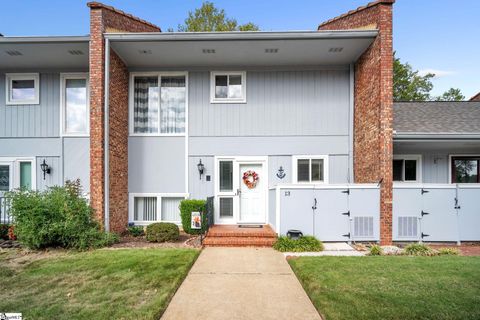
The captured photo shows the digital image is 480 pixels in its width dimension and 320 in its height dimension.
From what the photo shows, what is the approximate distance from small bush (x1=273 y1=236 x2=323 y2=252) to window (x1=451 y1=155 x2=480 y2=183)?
6.06 metres

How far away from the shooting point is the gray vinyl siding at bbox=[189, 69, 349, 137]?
8.80m

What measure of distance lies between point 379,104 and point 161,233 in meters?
6.91

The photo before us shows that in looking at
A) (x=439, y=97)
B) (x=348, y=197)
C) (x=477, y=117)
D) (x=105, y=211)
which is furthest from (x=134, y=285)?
(x=439, y=97)

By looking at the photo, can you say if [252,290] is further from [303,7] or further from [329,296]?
[303,7]

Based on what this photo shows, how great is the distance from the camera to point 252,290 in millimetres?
4309

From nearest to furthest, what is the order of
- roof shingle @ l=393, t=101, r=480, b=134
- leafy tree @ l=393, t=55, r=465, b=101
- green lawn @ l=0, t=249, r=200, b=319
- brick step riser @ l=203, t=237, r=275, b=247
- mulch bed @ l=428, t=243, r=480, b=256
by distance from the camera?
green lawn @ l=0, t=249, r=200, b=319
mulch bed @ l=428, t=243, r=480, b=256
brick step riser @ l=203, t=237, r=275, b=247
roof shingle @ l=393, t=101, r=480, b=134
leafy tree @ l=393, t=55, r=465, b=101

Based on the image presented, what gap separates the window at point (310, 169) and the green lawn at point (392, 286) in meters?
3.26

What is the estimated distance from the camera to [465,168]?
9117 mm

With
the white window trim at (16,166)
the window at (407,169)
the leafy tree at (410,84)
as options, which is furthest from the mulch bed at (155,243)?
the leafy tree at (410,84)

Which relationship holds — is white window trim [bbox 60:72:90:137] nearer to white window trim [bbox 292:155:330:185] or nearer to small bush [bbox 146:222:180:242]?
small bush [bbox 146:222:180:242]

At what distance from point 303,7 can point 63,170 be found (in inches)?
523

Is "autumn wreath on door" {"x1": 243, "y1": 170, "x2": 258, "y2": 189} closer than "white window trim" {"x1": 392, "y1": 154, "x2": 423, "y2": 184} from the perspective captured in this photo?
Yes

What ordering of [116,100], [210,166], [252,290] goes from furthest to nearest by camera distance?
1. [210,166]
2. [116,100]
3. [252,290]

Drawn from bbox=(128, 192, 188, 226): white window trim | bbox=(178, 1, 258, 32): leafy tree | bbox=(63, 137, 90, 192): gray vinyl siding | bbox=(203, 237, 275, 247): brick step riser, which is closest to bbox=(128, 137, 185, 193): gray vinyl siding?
bbox=(128, 192, 188, 226): white window trim
